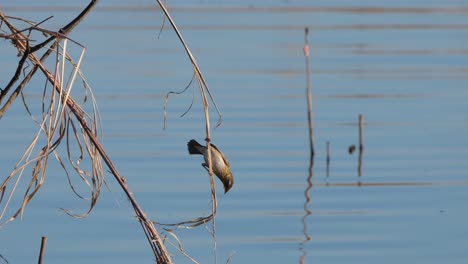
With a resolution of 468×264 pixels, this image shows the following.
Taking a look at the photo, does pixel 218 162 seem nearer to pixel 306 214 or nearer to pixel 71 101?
pixel 71 101

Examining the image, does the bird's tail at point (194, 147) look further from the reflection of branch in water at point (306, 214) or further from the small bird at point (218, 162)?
the reflection of branch in water at point (306, 214)

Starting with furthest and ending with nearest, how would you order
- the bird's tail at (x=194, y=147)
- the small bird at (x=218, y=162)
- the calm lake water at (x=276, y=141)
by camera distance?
the calm lake water at (x=276, y=141) → the bird's tail at (x=194, y=147) → the small bird at (x=218, y=162)

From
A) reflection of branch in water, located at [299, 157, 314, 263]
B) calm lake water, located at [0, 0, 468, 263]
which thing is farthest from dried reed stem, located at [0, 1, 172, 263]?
reflection of branch in water, located at [299, 157, 314, 263]

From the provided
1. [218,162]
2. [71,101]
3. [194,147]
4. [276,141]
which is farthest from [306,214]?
[71,101]

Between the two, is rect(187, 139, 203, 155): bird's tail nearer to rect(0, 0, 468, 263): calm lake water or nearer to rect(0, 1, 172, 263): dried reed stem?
rect(0, 1, 172, 263): dried reed stem

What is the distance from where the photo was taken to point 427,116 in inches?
400

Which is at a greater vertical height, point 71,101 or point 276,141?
point 276,141

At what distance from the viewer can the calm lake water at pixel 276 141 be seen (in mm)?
6836

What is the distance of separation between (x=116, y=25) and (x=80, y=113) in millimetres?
12394

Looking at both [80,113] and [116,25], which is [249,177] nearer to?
[80,113]

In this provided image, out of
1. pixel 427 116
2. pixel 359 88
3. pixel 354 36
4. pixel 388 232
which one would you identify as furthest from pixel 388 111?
pixel 354 36

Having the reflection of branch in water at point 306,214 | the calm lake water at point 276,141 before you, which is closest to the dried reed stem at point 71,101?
the calm lake water at point 276,141

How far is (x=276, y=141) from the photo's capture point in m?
9.52

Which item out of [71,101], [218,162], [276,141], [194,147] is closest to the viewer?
[71,101]
